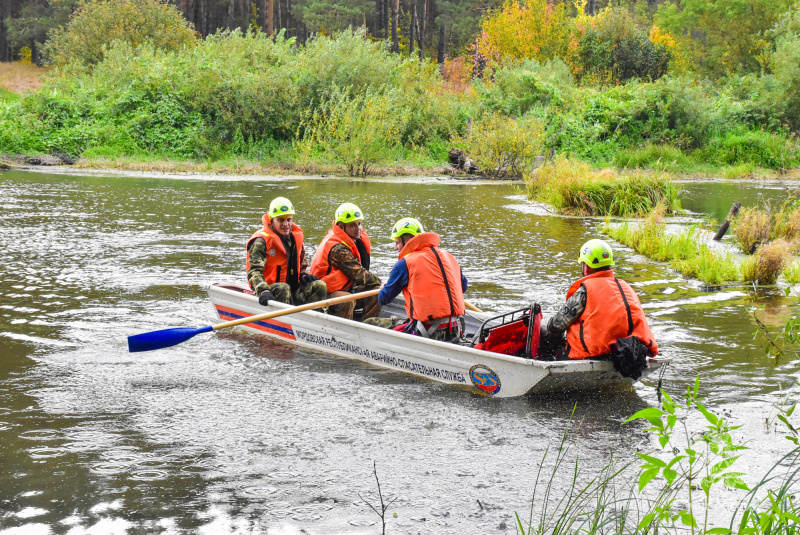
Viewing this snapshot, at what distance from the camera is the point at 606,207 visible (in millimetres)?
17844

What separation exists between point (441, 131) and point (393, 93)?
2768 mm

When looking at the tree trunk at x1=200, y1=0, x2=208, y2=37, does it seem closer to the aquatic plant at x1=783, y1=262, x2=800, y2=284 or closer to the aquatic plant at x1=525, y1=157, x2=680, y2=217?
the aquatic plant at x1=525, y1=157, x2=680, y2=217

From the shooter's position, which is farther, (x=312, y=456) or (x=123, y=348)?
(x=123, y=348)

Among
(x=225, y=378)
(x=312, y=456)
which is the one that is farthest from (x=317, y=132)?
(x=312, y=456)


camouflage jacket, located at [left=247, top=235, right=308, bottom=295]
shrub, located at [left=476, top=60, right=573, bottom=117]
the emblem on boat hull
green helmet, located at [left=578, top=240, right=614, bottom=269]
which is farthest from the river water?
shrub, located at [left=476, top=60, right=573, bottom=117]

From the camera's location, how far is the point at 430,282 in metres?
7.25

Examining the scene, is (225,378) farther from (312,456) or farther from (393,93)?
(393,93)

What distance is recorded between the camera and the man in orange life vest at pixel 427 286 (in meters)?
7.25

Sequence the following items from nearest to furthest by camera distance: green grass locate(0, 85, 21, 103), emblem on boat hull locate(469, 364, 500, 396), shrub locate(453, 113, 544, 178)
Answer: emblem on boat hull locate(469, 364, 500, 396) → shrub locate(453, 113, 544, 178) → green grass locate(0, 85, 21, 103)

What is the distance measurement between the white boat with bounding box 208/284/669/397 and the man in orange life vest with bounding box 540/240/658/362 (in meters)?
0.18

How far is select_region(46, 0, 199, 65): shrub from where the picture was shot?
1576 inches

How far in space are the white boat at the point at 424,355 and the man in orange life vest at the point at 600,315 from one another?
18cm

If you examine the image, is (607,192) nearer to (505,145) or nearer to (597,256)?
(505,145)

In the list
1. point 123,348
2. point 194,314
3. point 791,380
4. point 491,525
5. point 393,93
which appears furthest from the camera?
point 393,93
